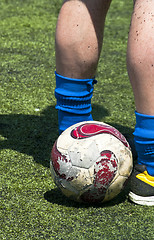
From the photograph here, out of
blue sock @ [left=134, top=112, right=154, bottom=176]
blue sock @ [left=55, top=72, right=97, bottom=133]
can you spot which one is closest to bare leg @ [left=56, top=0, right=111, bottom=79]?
blue sock @ [left=55, top=72, right=97, bottom=133]

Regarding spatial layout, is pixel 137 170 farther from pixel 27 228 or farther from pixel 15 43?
pixel 15 43

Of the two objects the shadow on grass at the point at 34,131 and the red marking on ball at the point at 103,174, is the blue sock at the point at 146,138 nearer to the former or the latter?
the red marking on ball at the point at 103,174

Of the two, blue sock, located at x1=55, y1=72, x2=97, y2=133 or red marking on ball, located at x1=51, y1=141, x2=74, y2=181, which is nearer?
red marking on ball, located at x1=51, y1=141, x2=74, y2=181

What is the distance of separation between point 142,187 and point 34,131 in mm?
1075

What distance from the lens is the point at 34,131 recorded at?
293cm

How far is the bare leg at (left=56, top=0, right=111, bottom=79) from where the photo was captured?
7.23 feet

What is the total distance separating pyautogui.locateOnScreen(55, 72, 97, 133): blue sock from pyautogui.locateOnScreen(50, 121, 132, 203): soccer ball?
0.25 metres

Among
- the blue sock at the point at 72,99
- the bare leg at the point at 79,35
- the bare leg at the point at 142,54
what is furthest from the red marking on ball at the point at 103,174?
the bare leg at the point at 79,35

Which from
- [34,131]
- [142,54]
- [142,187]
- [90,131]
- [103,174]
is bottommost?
[34,131]

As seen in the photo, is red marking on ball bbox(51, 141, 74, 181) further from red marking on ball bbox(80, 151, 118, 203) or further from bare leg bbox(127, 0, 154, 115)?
bare leg bbox(127, 0, 154, 115)

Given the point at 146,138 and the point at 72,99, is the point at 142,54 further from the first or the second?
the point at 72,99

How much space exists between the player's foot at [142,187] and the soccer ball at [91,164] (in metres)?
0.06

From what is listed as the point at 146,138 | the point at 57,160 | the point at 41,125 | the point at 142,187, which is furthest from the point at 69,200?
the point at 41,125

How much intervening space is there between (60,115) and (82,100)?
161 millimetres
